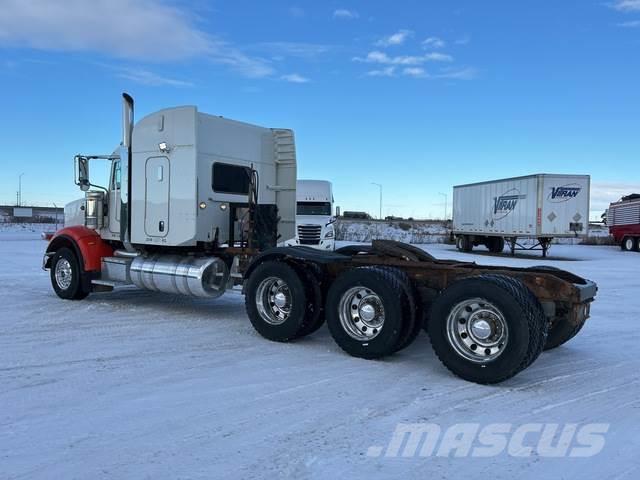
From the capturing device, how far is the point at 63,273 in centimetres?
1052

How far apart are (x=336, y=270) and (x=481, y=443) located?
3401mm

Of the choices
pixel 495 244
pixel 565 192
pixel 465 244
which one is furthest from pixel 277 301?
pixel 465 244

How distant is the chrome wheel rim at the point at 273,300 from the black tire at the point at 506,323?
214 cm

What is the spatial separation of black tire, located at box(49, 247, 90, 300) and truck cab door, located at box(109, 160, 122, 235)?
89 cm

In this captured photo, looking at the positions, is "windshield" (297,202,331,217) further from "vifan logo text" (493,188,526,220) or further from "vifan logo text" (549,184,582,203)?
"vifan logo text" (549,184,582,203)

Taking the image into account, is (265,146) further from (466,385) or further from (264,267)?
(466,385)

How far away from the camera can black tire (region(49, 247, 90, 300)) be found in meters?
10.2

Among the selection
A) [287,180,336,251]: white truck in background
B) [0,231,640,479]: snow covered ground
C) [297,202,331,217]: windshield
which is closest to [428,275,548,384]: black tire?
[0,231,640,479]: snow covered ground

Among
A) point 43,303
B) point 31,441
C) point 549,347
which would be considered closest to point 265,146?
point 43,303

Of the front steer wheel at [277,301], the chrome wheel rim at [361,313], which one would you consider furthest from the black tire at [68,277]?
the chrome wheel rim at [361,313]

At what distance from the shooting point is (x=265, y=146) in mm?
10148

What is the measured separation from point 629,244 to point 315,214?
22376 mm

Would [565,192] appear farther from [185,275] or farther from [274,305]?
[274,305]

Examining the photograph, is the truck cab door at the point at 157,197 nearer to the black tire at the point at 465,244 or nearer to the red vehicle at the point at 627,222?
the black tire at the point at 465,244
